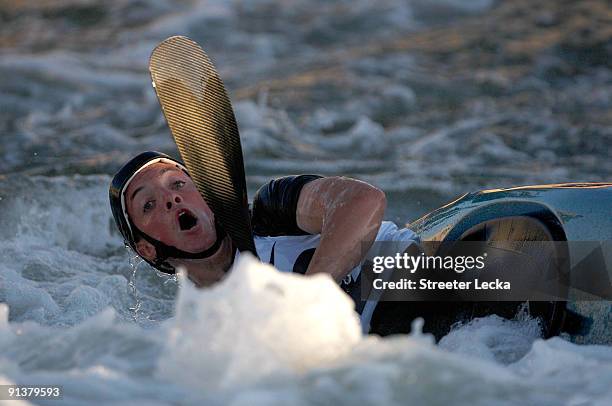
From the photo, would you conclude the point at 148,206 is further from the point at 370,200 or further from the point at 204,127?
the point at 370,200

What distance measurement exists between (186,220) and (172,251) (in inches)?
4.6

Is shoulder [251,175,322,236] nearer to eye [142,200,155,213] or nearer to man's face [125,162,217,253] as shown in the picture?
man's face [125,162,217,253]

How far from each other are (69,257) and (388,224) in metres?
2.15

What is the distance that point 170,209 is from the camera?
362 cm

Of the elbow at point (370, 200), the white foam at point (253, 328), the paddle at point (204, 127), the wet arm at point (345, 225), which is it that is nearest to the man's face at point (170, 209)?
the paddle at point (204, 127)

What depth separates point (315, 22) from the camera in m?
11.3

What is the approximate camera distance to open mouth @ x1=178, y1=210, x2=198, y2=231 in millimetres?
3615

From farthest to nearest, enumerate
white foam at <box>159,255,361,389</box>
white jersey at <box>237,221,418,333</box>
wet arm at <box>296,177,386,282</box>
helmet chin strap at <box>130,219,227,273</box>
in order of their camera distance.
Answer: helmet chin strap at <box>130,219,227,273</box> < white jersey at <box>237,221,418,333</box> < wet arm at <box>296,177,386,282</box> < white foam at <box>159,255,361,389</box>

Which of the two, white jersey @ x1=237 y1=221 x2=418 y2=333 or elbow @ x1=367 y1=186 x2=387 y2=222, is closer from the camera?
elbow @ x1=367 y1=186 x2=387 y2=222

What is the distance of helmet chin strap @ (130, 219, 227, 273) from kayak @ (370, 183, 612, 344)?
562 mm

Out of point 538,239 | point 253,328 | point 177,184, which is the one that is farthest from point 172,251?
point 253,328

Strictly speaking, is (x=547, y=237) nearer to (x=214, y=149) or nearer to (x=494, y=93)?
(x=214, y=149)

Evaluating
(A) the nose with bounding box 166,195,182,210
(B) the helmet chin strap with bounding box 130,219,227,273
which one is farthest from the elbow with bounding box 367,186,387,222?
(A) the nose with bounding box 166,195,182,210

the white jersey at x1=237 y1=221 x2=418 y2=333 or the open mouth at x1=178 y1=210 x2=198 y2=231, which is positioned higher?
the white jersey at x1=237 y1=221 x2=418 y2=333
